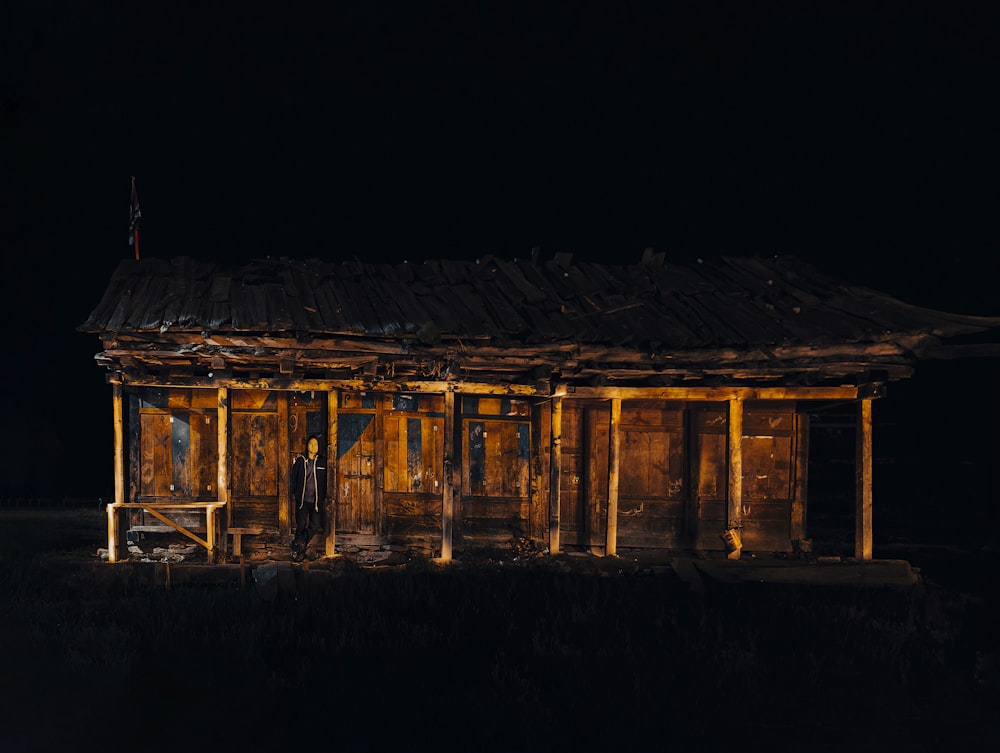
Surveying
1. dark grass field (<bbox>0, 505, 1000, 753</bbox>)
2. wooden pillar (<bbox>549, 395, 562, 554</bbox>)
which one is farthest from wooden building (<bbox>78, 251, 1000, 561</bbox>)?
dark grass field (<bbox>0, 505, 1000, 753</bbox>)

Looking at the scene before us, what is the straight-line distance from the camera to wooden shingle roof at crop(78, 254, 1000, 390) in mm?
11758

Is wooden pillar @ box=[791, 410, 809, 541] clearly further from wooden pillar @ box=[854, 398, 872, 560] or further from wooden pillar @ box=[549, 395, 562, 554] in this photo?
wooden pillar @ box=[549, 395, 562, 554]

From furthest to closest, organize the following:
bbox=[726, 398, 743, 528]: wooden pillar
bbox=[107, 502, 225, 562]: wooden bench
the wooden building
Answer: bbox=[726, 398, 743, 528]: wooden pillar → the wooden building → bbox=[107, 502, 225, 562]: wooden bench

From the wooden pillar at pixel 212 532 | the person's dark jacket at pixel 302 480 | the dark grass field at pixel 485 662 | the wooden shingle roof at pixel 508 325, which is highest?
the wooden shingle roof at pixel 508 325

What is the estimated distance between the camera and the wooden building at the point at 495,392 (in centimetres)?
1192

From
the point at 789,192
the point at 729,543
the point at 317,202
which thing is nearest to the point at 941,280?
the point at 789,192

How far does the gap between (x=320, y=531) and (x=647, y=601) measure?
5.59 metres

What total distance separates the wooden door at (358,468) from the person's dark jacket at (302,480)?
1585mm

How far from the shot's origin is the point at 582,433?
47.0 feet

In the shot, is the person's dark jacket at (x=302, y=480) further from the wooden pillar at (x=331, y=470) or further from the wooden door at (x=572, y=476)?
the wooden door at (x=572, y=476)

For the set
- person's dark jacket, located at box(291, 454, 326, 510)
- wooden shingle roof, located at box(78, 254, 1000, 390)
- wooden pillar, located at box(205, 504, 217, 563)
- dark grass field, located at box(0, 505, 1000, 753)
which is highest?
wooden shingle roof, located at box(78, 254, 1000, 390)

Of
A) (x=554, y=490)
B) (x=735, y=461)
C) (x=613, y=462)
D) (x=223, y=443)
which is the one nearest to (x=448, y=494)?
(x=554, y=490)

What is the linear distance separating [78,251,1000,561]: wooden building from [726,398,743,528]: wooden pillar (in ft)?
0.12

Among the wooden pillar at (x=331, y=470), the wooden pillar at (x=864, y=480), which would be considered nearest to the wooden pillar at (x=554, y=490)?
the wooden pillar at (x=331, y=470)
